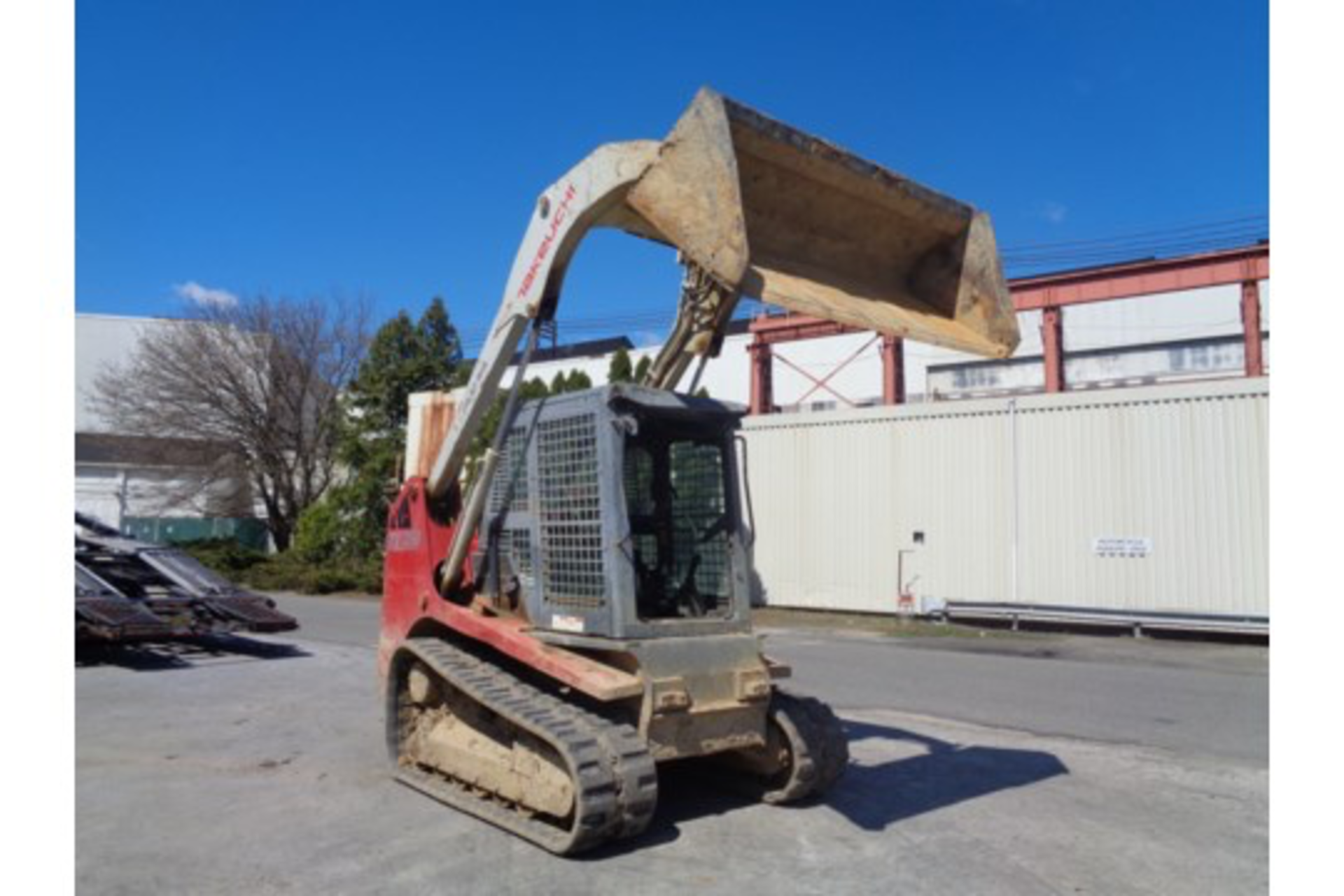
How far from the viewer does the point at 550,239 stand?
5910mm

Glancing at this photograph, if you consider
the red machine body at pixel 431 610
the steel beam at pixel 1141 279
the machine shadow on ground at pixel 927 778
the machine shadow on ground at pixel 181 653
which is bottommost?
the machine shadow on ground at pixel 181 653

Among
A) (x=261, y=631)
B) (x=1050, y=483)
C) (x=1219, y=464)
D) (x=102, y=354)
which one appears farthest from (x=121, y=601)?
(x=102, y=354)

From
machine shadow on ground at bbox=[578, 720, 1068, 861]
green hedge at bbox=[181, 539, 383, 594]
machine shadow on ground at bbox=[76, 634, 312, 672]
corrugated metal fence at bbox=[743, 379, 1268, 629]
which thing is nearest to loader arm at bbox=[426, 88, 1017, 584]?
machine shadow on ground at bbox=[578, 720, 1068, 861]

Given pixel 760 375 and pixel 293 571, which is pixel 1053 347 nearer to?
pixel 760 375

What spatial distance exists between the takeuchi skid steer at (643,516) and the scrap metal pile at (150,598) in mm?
6912

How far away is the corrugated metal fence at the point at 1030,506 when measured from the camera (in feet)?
57.3

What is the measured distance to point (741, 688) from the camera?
576cm

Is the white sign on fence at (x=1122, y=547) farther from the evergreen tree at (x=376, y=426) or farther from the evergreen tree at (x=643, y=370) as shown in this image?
the evergreen tree at (x=376, y=426)

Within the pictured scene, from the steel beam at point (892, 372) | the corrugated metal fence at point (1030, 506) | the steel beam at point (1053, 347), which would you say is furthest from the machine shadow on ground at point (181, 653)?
the steel beam at point (1053, 347)

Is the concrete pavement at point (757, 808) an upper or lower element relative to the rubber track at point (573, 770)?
lower

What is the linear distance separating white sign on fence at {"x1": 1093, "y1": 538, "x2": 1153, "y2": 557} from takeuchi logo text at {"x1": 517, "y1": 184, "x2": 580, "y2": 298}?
50.6 ft

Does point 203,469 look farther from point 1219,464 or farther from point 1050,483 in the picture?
point 1219,464

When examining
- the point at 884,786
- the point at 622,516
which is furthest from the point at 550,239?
the point at 884,786

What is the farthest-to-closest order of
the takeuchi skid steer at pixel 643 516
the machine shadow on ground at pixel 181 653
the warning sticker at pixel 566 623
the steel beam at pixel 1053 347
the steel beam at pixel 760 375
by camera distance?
the steel beam at pixel 760 375, the steel beam at pixel 1053 347, the machine shadow on ground at pixel 181 653, the warning sticker at pixel 566 623, the takeuchi skid steer at pixel 643 516
